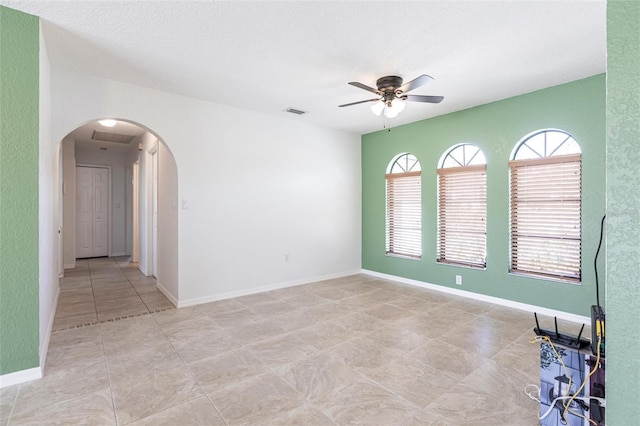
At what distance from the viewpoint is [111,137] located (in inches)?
267

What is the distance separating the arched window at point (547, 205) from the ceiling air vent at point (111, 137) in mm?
7320

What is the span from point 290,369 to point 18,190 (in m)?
2.49

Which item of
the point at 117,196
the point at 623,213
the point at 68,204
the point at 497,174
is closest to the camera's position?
the point at 623,213

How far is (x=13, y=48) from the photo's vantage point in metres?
2.34

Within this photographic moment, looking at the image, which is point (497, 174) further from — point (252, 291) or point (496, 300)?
point (252, 291)

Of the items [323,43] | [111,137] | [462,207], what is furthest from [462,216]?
[111,137]

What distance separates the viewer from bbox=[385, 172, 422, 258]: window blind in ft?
17.4

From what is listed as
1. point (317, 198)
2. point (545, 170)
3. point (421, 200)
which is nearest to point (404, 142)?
point (421, 200)

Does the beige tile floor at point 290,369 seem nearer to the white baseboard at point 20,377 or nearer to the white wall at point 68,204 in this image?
the white baseboard at point 20,377

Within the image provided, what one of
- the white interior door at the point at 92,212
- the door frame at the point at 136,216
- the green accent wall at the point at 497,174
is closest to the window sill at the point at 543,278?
the green accent wall at the point at 497,174

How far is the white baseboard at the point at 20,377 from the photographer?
7.49 ft

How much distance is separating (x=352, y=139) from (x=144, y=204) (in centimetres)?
445

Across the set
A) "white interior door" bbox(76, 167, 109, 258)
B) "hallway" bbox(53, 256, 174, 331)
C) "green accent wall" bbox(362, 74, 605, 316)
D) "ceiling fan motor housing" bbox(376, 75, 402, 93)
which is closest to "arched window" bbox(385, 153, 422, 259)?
"green accent wall" bbox(362, 74, 605, 316)

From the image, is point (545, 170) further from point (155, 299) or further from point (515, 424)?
point (155, 299)
